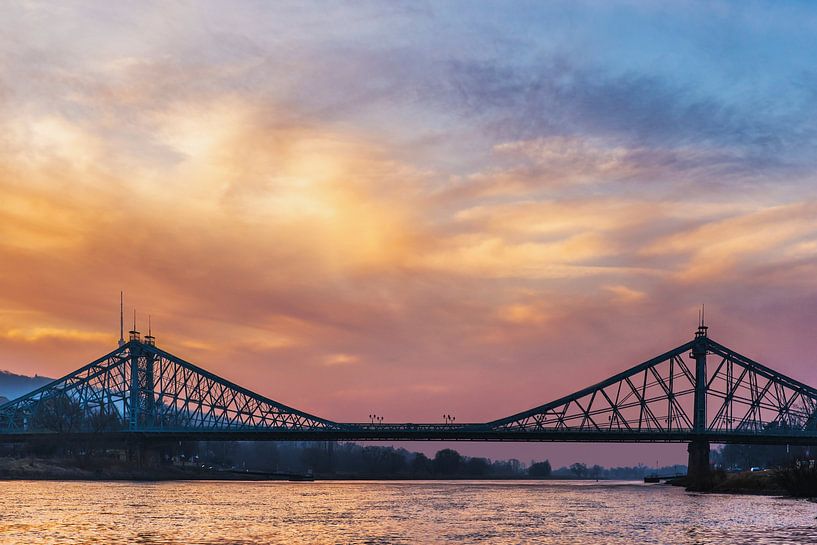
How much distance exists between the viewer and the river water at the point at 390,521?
52812 millimetres

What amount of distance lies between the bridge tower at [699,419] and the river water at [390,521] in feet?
→ 239

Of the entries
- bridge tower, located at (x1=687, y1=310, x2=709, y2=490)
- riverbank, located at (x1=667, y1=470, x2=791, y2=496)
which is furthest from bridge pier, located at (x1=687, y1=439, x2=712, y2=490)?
riverbank, located at (x1=667, y1=470, x2=791, y2=496)

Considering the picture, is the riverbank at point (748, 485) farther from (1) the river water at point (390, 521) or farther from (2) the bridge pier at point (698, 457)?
(2) the bridge pier at point (698, 457)

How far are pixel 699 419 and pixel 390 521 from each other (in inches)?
4605

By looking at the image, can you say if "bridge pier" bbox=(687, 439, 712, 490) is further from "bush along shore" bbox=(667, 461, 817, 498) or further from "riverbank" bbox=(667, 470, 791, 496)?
Answer: "riverbank" bbox=(667, 470, 791, 496)

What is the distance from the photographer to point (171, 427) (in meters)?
188

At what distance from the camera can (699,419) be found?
17188 cm

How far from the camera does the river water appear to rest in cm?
5281

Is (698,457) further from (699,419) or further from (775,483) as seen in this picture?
(775,483)

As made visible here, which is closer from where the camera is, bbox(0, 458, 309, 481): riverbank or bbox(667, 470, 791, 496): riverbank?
bbox(667, 470, 791, 496): riverbank

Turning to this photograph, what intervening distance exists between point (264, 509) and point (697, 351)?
4760 inches

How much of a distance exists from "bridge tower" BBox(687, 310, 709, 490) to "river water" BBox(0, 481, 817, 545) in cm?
7278

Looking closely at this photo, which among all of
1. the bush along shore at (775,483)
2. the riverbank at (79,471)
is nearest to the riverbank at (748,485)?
the bush along shore at (775,483)

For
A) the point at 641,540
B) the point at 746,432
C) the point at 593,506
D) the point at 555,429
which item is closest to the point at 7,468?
the point at 555,429
